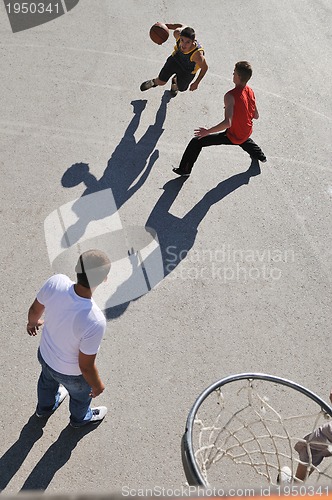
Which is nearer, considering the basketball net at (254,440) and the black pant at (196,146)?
the basketball net at (254,440)

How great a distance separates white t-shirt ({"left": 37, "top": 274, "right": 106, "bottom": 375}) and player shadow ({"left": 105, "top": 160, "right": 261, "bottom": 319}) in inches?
75.1

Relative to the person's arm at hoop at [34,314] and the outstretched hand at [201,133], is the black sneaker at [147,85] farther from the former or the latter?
the person's arm at hoop at [34,314]

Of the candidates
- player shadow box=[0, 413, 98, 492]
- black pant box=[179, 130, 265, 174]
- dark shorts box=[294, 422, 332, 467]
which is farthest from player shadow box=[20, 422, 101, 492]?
black pant box=[179, 130, 265, 174]

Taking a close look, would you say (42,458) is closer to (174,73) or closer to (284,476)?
(284,476)

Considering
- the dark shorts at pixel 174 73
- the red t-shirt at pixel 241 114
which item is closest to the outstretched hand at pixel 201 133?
the red t-shirt at pixel 241 114

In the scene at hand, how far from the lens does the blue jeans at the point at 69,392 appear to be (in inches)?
195

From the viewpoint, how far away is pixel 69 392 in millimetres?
5137

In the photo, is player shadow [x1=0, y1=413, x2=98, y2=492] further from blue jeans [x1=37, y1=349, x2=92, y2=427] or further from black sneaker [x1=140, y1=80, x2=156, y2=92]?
black sneaker [x1=140, y1=80, x2=156, y2=92]

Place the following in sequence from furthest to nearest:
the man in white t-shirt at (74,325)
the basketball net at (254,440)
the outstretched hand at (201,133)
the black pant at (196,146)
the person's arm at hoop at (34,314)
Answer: the black pant at (196,146) → the outstretched hand at (201,133) → the basketball net at (254,440) → the person's arm at hoop at (34,314) → the man in white t-shirt at (74,325)

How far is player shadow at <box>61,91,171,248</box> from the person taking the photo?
7.59 metres

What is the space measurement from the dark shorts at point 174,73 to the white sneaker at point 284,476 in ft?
18.1

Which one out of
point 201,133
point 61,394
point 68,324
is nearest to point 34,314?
point 68,324

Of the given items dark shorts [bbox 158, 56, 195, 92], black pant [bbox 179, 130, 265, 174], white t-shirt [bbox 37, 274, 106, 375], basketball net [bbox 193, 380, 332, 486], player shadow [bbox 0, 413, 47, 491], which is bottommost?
basketball net [bbox 193, 380, 332, 486]

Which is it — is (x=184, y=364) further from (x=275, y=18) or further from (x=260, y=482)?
(x=275, y=18)
